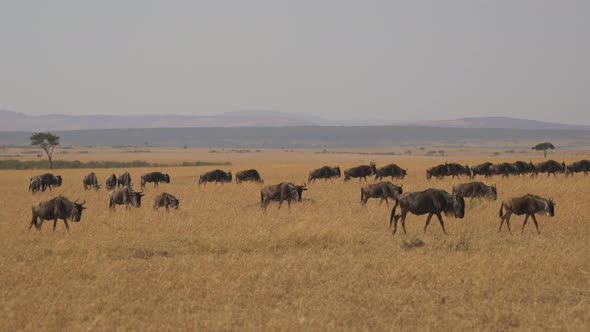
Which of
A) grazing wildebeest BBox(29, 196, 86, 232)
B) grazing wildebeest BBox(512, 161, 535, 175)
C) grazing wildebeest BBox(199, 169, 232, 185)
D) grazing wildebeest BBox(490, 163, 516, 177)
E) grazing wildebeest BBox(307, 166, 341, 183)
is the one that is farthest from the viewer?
grazing wildebeest BBox(512, 161, 535, 175)

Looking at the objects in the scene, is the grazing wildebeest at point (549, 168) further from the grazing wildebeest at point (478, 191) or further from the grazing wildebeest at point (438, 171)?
the grazing wildebeest at point (478, 191)

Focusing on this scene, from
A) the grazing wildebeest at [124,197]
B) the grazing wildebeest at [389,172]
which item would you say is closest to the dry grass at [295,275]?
the grazing wildebeest at [124,197]

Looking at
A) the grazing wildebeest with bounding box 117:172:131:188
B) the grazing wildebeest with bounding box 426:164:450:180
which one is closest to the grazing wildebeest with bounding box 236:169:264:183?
the grazing wildebeest with bounding box 117:172:131:188

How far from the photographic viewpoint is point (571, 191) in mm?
25875

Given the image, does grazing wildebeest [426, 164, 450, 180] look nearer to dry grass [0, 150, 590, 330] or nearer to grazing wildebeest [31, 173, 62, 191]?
dry grass [0, 150, 590, 330]

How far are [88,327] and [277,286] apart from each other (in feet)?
11.0

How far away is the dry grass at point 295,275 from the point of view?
877 cm

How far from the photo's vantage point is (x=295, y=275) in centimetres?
1118

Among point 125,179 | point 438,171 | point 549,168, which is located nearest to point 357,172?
point 438,171

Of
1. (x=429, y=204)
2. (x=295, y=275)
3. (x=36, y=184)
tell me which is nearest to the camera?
(x=295, y=275)

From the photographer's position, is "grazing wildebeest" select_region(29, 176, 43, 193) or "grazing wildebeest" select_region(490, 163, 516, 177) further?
"grazing wildebeest" select_region(490, 163, 516, 177)

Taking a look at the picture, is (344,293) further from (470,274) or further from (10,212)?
(10,212)

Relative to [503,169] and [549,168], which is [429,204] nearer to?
[503,169]

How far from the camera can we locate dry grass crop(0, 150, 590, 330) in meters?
8.77
